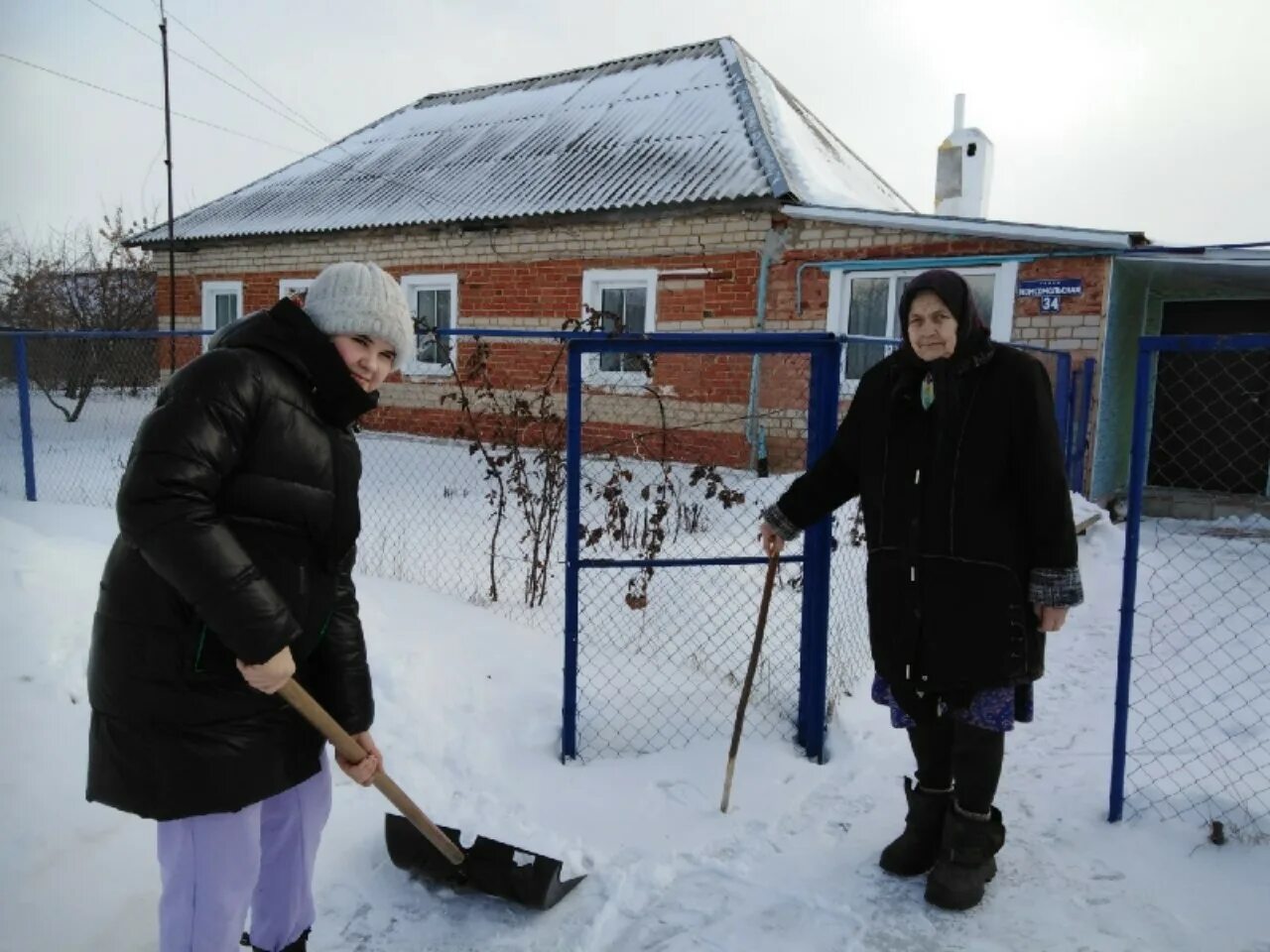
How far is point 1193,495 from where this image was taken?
25.7ft

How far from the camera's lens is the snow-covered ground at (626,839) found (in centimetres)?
210

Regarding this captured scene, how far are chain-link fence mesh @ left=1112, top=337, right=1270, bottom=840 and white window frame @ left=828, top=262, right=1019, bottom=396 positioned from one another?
6.49 ft

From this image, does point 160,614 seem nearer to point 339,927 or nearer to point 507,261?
point 339,927

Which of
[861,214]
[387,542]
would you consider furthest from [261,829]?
[861,214]

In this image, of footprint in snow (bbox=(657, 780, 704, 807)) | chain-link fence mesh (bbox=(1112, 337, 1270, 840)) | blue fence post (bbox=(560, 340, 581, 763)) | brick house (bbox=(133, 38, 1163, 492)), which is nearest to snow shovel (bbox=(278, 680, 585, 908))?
footprint in snow (bbox=(657, 780, 704, 807))

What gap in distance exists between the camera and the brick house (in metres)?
7.67

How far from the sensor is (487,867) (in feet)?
7.27

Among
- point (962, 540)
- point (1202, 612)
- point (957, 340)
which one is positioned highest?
point (957, 340)

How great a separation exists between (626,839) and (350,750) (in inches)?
44.0

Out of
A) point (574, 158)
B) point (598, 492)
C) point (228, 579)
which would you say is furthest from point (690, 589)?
point (574, 158)

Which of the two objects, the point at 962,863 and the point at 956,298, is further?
the point at 962,863

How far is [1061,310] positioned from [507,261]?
6225mm

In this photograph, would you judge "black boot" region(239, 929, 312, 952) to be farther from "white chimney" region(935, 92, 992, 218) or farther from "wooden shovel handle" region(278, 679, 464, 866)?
"white chimney" region(935, 92, 992, 218)

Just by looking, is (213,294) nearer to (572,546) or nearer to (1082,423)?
(1082,423)
